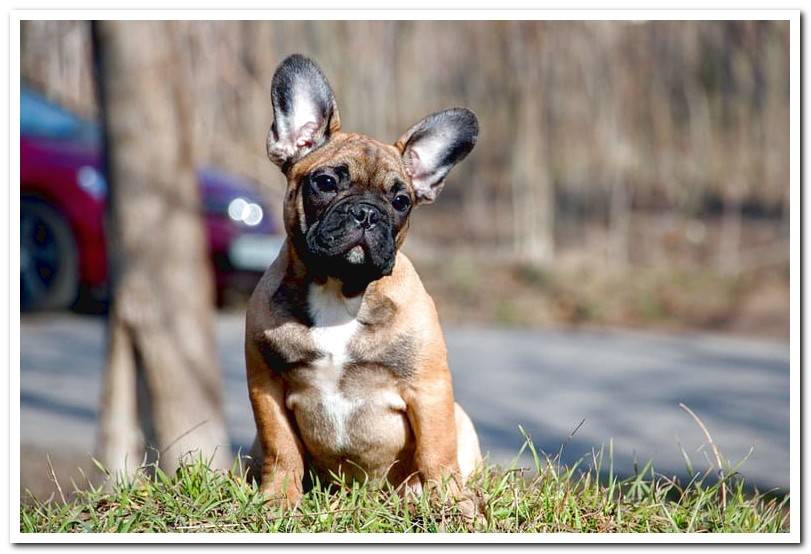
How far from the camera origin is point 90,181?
11.1m

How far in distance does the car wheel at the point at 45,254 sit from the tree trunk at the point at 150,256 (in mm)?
3557

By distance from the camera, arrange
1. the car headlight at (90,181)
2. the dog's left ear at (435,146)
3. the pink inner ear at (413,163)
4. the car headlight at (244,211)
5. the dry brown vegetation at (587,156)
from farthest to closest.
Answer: the dry brown vegetation at (587,156) → the car headlight at (244,211) → the car headlight at (90,181) → the pink inner ear at (413,163) → the dog's left ear at (435,146)

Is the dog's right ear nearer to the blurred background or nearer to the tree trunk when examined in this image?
the tree trunk

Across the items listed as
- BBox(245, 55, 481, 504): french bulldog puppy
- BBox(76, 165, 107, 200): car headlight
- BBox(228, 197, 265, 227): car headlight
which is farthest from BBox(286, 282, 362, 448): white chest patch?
BBox(228, 197, 265, 227): car headlight

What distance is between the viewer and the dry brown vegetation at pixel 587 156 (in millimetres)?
13875

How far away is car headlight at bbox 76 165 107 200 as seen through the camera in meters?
11.0

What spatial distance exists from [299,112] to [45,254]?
740 centimetres

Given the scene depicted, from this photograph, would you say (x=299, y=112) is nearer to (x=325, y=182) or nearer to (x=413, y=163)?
(x=325, y=182)

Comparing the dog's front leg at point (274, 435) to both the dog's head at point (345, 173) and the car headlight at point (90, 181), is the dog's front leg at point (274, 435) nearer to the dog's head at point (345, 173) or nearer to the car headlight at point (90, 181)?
the dog's head at point (345, 173)

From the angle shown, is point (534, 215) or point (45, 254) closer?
point (45, 254)

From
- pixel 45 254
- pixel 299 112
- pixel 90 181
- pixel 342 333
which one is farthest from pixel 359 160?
pixel 90 181

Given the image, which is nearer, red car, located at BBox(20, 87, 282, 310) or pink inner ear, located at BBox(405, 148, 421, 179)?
pink inner ear, located at BBox(405, 148, 421, 179)

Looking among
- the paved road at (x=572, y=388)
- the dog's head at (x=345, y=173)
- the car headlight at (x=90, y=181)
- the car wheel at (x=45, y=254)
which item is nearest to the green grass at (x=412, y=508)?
the dog's head at (x=345, y=173)

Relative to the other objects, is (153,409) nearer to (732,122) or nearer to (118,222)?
(118,222)
